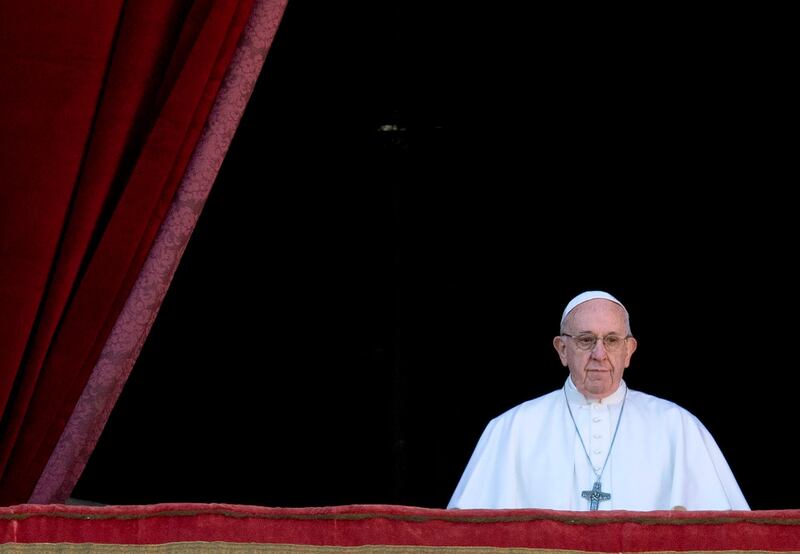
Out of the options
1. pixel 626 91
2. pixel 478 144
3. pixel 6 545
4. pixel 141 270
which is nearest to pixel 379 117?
pixel 478 144

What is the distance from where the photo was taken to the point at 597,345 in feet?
11.3

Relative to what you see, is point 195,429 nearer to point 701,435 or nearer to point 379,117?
point 379,117

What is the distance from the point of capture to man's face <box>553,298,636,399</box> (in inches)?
136

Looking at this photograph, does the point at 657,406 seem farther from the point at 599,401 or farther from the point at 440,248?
the point at 440,248

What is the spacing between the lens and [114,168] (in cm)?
252

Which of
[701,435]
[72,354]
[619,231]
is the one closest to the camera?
[72,354]

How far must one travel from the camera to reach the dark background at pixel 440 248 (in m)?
5.65

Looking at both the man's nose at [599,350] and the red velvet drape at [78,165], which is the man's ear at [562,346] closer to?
the man's nose at [599,350]

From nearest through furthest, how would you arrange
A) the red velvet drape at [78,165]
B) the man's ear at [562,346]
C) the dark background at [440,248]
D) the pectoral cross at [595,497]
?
1. the red velvet drape at [78,165]
2. the pectoral cross at [595,497]
3. the man's ear at [562,346]
4. the dark background at [440,248]

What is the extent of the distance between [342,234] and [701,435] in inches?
113

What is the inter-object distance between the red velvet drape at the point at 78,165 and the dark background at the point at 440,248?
10.4ft

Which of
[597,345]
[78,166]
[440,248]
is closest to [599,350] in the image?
[597,345]

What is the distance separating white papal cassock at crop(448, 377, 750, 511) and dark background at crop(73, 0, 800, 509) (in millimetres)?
2142

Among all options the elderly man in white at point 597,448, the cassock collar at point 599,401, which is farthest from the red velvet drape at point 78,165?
the cassock collar at point 599,401
